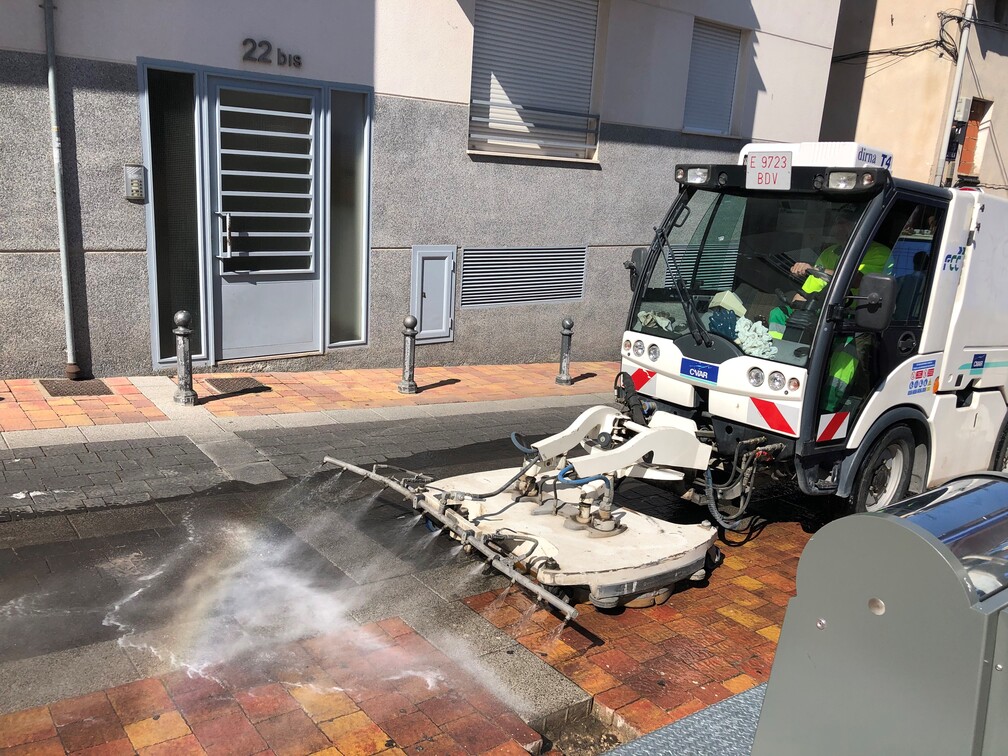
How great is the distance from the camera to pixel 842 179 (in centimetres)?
548

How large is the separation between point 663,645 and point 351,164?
23.6 feet

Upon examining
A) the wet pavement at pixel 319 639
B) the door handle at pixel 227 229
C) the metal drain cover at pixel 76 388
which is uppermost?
the door handle at pixel 227 229

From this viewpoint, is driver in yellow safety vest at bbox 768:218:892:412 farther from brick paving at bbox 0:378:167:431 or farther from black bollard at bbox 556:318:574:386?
brick paving at bbox 0:378:167:431

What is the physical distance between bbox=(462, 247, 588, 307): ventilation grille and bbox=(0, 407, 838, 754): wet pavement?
5.48 m

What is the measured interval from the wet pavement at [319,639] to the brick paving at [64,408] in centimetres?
183

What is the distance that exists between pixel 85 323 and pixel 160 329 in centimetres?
73

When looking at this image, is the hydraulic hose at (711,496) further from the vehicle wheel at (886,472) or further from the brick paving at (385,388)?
the brick paving at (385,388)

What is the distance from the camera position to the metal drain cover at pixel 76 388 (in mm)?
8219

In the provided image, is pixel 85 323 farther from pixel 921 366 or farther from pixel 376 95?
pixel 921 366

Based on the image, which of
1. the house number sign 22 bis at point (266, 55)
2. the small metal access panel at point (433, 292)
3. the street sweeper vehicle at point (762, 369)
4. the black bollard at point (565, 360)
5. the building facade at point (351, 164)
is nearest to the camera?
the street sweeper vehicle at point (762, 369)

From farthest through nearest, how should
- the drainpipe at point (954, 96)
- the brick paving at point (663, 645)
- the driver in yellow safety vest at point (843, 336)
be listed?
the drainpipe at point (954, 96) < the driver in yellow safety vest at point (843, 336) < the brick paving at point (663, 645)

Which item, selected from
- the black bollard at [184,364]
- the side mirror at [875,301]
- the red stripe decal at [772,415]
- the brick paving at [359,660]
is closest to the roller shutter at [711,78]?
the brick paving at [359,660]

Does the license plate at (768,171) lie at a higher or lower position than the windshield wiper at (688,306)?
higher

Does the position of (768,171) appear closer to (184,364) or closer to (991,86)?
(184,364)
